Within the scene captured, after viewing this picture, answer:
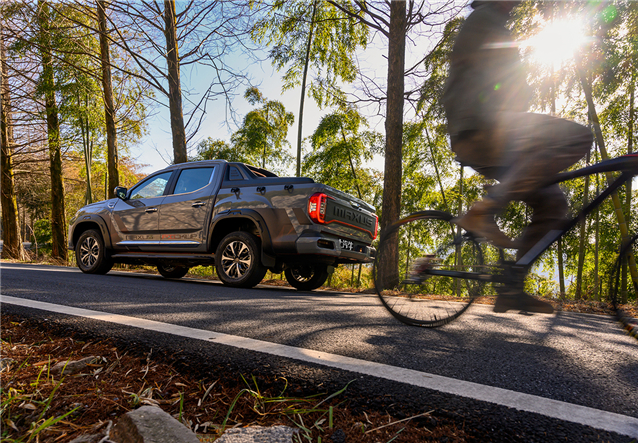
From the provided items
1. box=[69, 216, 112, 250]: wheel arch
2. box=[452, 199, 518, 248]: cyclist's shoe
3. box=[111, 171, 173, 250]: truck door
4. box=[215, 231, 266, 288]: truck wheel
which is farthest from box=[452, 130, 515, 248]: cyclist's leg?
box=[69, 216, 112, 250]: wheel arch

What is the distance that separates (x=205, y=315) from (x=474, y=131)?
256cm

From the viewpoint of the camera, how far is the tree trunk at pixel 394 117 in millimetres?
8492

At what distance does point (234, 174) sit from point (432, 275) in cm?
417

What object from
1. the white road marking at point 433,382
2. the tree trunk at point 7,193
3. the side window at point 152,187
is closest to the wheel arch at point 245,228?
the side window at point 152,187

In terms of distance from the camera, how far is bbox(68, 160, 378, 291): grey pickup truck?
5.57m

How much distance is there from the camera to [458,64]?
283cm

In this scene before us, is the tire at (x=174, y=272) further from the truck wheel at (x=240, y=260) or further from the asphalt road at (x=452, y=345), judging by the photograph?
the asphalt road at (x=452, y=345)

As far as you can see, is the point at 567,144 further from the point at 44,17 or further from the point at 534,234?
the point at 44,17

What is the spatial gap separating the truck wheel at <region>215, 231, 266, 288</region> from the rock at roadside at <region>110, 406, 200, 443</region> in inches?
178

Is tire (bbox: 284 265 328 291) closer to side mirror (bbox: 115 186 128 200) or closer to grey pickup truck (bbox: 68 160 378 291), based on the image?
grey pickup truck (bbox: 68 160 378 291)

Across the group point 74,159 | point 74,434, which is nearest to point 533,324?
point 74,434

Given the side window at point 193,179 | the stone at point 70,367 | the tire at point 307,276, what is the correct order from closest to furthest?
the stone at point 70,367 < the side window at point 193,179 < the tire at point 307,276

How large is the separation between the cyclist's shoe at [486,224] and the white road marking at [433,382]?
1428mm

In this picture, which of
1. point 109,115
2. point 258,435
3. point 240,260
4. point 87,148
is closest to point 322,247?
point 240,260
